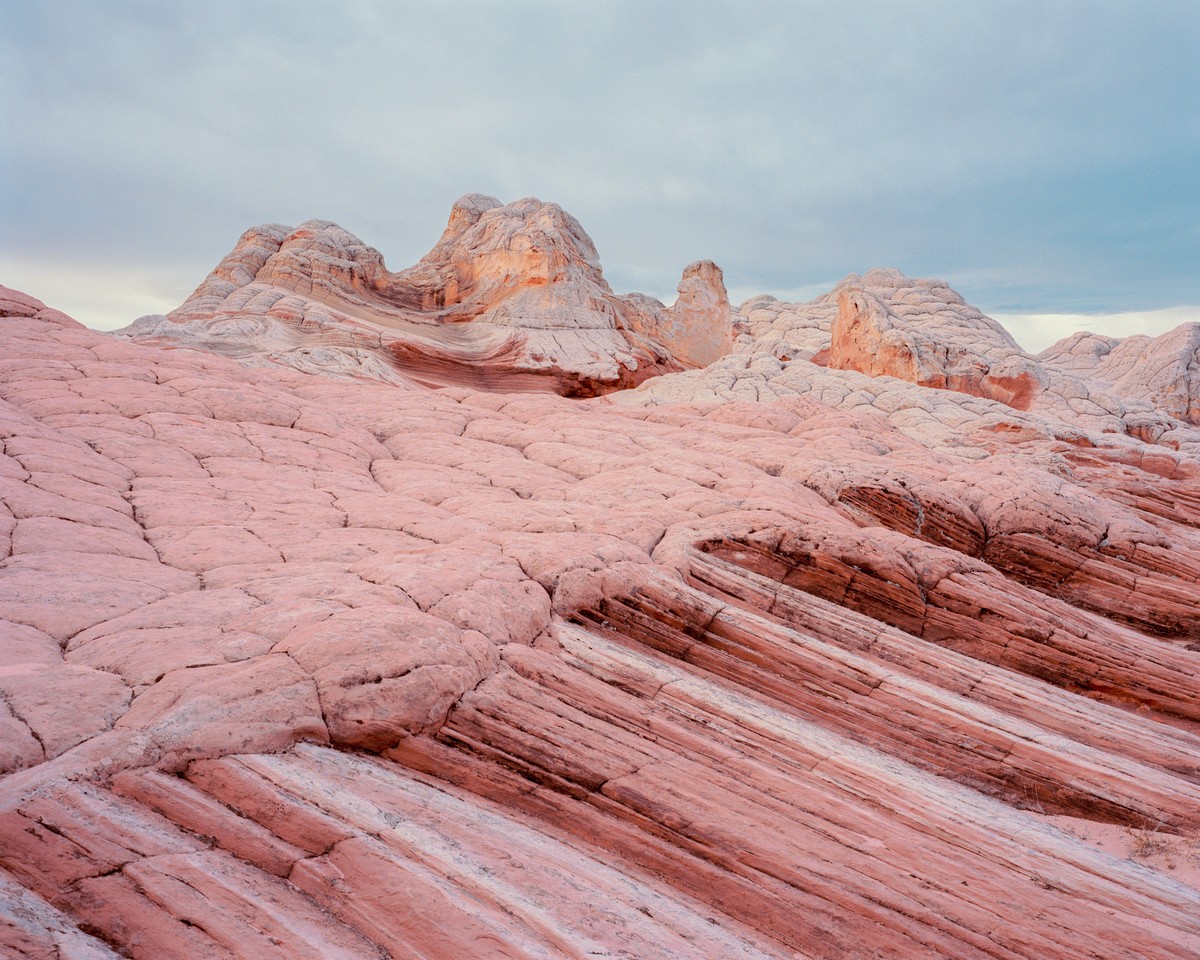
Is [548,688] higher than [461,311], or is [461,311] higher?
[461,311]

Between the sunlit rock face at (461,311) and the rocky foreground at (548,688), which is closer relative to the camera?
the rocky foreground at (548,688)

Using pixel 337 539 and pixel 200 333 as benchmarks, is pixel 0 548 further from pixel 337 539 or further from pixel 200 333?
pixel 200 333

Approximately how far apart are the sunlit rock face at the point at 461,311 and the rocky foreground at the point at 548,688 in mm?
10782

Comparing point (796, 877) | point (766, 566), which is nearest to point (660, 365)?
point (766, 566)

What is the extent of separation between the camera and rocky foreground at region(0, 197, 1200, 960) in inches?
172

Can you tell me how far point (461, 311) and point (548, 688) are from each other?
1285 inches

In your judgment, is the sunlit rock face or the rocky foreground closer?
the rocky foreground

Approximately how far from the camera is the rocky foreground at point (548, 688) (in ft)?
14.3

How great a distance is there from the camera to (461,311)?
36.9m

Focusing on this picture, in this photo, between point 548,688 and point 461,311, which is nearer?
point 548,688

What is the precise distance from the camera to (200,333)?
25.8 m

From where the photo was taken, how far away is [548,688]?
6.70 metres

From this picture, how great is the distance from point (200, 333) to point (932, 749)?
87.2 feet

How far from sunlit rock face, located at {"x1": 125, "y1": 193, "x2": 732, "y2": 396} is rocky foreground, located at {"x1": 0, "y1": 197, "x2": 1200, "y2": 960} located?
35.4 ft
